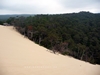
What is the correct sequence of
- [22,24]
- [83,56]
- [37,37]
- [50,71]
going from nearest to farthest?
1. [50,71]
2. [83,56]
3. [37,37]
4. [22,24]

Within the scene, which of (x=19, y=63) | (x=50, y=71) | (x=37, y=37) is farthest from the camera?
(x=37, y=37)

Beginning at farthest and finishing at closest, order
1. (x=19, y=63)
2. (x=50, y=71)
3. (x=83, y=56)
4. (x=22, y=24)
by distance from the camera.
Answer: (x=22, y=24), (x=83, y=56), (x=19, y=63), (x=50, y=71)

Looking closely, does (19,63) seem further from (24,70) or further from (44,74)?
(44,74)

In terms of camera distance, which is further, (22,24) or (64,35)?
(22,24)

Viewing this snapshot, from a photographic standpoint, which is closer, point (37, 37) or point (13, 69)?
point (13, 69)

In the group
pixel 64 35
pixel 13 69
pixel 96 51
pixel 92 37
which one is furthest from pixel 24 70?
pixel 92 37

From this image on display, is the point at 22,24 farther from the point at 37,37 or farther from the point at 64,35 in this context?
the point at 64,35

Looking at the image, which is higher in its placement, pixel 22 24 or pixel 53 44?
pixel 22 24

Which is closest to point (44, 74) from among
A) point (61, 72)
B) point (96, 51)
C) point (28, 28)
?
point (61, 72)

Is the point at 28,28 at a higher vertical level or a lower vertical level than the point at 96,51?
higher

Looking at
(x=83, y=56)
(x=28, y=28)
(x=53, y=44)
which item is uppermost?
(x=28, y=28)
